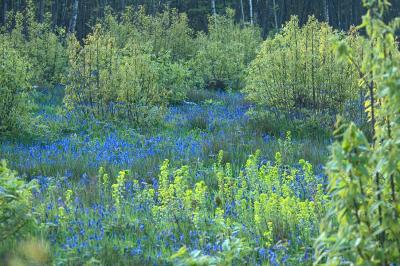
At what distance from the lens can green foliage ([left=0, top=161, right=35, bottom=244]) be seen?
4.15 metres

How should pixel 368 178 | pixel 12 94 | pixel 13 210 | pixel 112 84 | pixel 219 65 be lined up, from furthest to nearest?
pixel 219 65 → pixel 112 84 → pixel 12 94 → pixel 13 210 → pixel 368 178

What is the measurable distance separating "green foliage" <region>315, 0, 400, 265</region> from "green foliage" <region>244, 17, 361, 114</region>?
840 centimetres

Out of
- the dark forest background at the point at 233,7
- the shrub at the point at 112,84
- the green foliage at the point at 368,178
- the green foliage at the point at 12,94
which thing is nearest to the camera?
the green foliage at the point at 368,178

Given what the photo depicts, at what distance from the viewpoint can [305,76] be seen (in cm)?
1166

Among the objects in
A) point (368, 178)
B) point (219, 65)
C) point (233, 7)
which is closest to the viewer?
point (368, 178)

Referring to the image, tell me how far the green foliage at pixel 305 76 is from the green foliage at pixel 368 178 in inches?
331

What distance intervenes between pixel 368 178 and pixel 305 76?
897cm

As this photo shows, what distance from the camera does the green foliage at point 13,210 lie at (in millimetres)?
4152

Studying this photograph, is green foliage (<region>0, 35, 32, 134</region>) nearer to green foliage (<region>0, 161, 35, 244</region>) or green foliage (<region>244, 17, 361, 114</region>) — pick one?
green foliage (<region>244, 17, 361, 114</region>)

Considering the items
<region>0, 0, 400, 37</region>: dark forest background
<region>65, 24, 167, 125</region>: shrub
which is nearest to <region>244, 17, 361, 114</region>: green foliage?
<region>65, 24, 167, 125</region>: shrub

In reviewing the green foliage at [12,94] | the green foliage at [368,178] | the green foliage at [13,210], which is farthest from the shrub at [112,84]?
the green foliage at [368,178]

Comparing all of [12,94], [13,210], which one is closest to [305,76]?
[12,94]

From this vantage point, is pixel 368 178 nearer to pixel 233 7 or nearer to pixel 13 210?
pixel 13 210

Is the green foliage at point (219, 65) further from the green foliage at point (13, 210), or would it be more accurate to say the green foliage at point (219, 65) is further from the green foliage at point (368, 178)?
the green foliage at point (368, 178)
